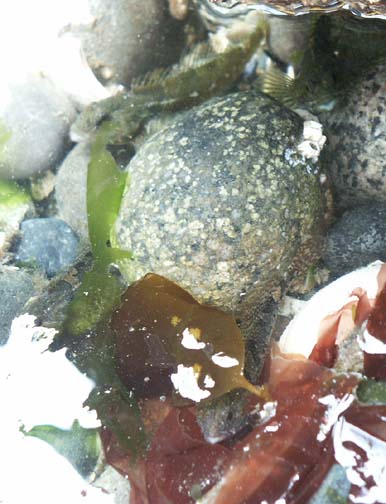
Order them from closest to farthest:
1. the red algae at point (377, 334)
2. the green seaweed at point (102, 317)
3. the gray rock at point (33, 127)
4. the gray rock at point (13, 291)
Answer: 1. the red algae at point (377, 334)
2. the green seaweed at point (102, 317)
3. the gray rock at point (13, 291)
4. the gray rock at point (33, 127)

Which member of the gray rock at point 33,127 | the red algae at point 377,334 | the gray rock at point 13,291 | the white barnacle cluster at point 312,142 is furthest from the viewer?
the gray rock at point 33,127

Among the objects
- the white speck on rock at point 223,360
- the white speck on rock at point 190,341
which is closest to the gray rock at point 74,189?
the white speck on rock at point 190,341

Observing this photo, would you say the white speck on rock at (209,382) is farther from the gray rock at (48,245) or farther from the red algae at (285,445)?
the gray rock at (48,245)

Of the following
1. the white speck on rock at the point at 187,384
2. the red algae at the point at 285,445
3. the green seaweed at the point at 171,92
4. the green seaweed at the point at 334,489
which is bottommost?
the green seaweed at the point at 334,489

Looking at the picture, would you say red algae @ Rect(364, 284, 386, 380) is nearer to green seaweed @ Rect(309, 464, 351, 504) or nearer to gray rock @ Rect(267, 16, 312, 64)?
green seaweed @ Rect(309, 464, 351, 504)

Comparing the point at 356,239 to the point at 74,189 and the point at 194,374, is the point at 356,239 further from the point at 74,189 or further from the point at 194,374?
the point at 74,189

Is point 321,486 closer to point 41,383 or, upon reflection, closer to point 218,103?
point 41,383

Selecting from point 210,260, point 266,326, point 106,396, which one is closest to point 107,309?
point 106,396
